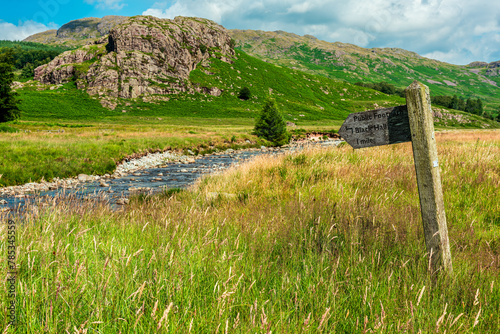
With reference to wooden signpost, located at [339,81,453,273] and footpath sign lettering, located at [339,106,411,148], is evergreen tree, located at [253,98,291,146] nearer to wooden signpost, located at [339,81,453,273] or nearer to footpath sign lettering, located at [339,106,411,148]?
footpath sign lettering, located at [339,106,411,148]

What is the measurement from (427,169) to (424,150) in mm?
190

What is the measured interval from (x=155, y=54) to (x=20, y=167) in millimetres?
121993

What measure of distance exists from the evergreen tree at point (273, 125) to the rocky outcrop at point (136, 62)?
7774cm

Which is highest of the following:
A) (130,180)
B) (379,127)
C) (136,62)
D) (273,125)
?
(136,62)

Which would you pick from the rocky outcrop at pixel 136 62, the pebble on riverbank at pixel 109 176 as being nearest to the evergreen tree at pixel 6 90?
the pebble on riverbank at pixel 109 176

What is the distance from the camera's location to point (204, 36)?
159250 millimetres

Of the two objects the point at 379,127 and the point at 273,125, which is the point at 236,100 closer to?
the point at 273,125

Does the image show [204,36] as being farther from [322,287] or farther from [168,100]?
[322,287]

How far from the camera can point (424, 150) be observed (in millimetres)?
2914

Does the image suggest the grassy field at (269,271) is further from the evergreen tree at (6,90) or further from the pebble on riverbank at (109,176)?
the evergreen tree at (6,90)

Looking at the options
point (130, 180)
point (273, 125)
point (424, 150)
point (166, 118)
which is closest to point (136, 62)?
point (166, 118)

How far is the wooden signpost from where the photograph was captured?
9.18 feet

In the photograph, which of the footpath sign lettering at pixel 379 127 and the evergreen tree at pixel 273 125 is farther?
the evergreen tree at pixel 273 125

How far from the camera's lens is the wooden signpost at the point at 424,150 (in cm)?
280
